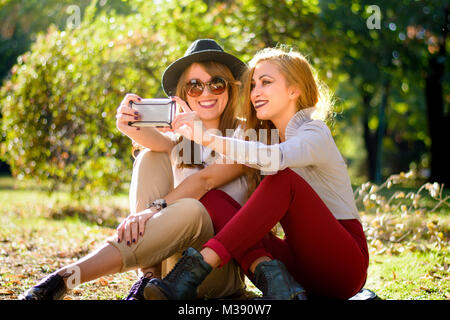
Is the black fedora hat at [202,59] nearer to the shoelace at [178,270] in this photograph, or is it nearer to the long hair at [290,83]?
the long hair at [290,83]

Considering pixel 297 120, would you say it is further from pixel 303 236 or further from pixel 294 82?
pixel 303 236

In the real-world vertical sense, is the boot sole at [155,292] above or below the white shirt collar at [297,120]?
below

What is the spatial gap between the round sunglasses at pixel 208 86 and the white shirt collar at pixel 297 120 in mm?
679

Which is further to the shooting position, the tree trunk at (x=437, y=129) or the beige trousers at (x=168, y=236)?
the tree trunk at (x=437, y=129)

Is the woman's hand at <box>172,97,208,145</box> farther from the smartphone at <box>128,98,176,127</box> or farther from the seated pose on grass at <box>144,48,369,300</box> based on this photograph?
the smartphone at <box>128,98,176,127</box>

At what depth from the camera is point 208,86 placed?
10.3 ft

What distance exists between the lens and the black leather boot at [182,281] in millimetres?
1992

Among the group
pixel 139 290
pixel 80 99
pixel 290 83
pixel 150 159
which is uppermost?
→ pixel 80 99

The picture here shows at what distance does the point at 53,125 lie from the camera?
6492 millimetres

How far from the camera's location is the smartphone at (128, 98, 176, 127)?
2.70 m

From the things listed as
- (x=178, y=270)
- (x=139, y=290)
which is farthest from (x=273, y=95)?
(x=139, y=290)

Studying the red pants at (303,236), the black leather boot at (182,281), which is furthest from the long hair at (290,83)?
the black leather boot at (182,281)

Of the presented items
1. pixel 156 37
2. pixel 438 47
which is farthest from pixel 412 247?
pixel 438 47

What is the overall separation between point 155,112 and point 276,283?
123 centimetres
